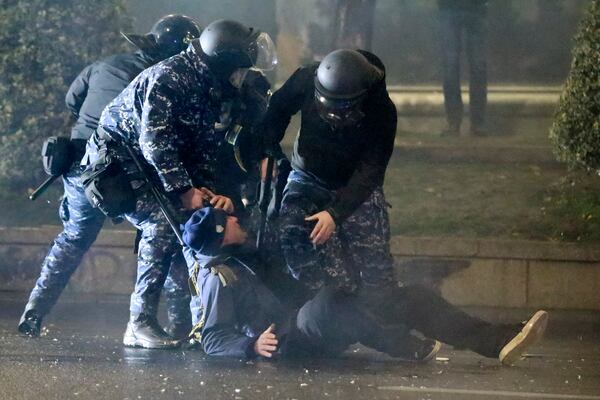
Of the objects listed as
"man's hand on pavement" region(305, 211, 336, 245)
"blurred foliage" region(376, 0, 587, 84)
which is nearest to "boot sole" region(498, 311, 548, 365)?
"man's hand on pavement" region(305, 211, 336, 245)

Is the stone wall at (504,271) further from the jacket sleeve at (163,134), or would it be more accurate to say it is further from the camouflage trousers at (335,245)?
the jacket sleeve at (163,134)

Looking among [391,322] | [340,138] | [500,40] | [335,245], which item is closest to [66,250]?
[335,245]

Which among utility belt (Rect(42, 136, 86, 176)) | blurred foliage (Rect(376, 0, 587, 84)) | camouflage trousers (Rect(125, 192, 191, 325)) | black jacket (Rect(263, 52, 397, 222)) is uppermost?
black jacket (Rect(263, 52, 397, 222))

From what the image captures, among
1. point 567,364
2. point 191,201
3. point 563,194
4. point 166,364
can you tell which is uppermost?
point 191,201

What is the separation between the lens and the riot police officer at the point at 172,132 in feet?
21.5

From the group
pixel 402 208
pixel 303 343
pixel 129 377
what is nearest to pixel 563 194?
pixel 402 208

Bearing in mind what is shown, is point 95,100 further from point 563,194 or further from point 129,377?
point 563,194

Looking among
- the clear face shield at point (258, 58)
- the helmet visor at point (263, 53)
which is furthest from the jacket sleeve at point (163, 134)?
the helmet visor at point (263, 53)

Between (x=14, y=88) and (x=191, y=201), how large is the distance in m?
3.88

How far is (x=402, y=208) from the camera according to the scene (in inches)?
412

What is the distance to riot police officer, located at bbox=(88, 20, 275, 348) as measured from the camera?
6.56m

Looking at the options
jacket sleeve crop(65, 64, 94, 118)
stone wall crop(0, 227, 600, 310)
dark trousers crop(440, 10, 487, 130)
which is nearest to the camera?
jacket sleeve crop(65, 64, 94, 118)

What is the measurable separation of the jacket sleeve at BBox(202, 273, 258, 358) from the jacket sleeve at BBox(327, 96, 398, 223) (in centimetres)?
73

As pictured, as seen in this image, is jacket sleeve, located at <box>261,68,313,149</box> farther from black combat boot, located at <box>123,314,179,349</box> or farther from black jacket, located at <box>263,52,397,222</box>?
black combat boot, located at <box>123,314,179,349</box>
